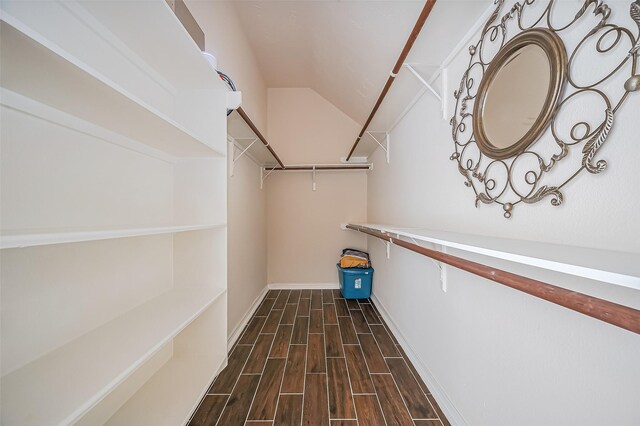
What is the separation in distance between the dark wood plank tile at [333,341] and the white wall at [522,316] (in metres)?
0.56

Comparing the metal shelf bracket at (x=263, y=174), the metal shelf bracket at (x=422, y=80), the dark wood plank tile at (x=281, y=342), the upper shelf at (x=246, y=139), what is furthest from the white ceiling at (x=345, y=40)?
the dark wood plank tile at (x=281, y=342)

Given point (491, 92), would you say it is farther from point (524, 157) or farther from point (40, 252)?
point (40, 252)

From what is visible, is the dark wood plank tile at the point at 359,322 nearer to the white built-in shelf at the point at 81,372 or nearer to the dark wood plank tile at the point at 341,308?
the dark wood plank tile at the point at 341,308

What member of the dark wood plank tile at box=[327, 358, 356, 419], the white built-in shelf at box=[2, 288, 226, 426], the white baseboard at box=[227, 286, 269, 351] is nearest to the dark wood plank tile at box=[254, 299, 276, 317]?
the white baseboard at box=[227, 286, 269, 351]

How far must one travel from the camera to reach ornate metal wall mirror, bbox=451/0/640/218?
545 millimetres

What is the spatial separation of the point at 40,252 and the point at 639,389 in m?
1.65

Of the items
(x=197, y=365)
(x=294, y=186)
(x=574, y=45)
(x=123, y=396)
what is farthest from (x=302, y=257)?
(x=574, y=45)

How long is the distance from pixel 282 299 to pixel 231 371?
1.29 meters

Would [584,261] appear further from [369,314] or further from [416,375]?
[369,314]

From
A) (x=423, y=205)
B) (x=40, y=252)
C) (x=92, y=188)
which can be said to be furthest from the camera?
(x=423, y=205)

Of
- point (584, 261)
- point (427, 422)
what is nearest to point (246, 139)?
point (584, 261)

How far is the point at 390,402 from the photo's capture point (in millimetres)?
1274

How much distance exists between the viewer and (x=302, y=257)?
10.6ft

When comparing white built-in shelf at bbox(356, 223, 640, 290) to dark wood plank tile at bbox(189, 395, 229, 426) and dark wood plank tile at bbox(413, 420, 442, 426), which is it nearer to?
dark wood plank tile at bbox(413, 420, 442, 426)
